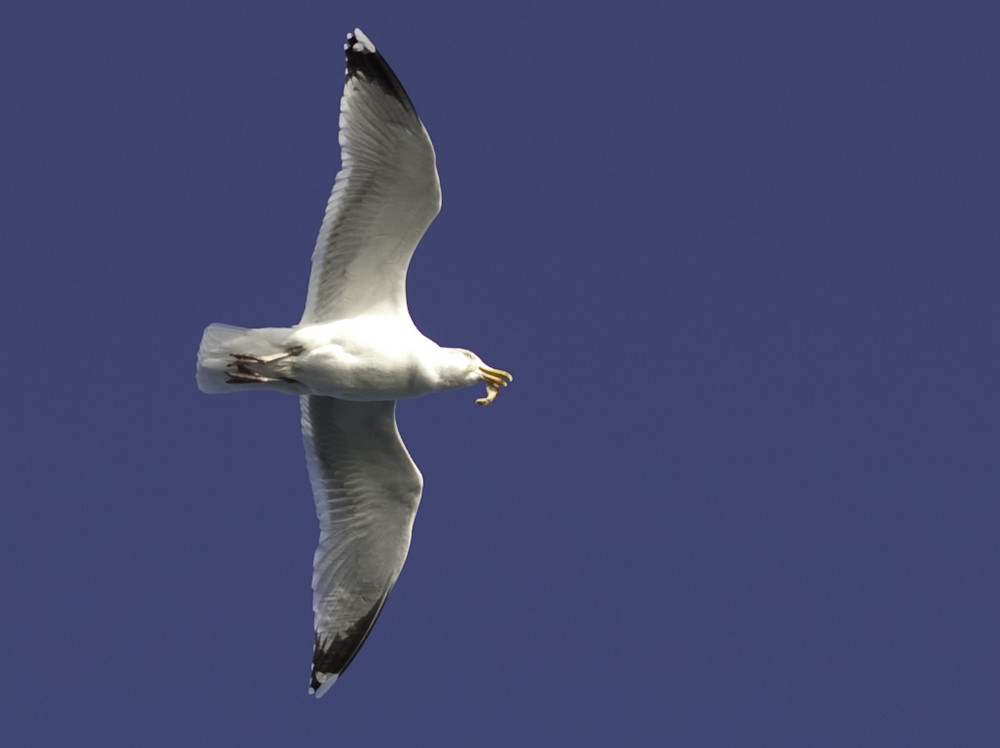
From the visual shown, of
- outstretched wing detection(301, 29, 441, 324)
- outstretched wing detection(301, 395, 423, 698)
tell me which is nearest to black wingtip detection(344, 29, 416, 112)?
outstretched wing detection(301, 29, 441, 324)

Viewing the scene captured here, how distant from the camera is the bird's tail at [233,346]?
12.1 m

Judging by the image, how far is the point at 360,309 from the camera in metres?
12.4

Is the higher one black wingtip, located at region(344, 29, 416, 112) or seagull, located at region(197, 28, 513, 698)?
black wingtip, located at region(344, 29, 416, 112)

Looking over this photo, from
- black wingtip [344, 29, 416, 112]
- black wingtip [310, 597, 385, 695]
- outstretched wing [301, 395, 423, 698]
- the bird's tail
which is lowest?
black wingtip [310, 597, 385, 695]

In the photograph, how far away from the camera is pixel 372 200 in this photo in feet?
39.5

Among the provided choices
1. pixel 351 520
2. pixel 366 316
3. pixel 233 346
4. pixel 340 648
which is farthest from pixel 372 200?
pixel 340 648

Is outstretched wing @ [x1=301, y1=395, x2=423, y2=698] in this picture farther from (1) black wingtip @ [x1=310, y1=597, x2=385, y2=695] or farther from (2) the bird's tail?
(2) the bird's tail

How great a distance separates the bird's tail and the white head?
126 cm

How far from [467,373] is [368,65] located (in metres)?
2.50

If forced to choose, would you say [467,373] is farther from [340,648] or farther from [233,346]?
[340,648]

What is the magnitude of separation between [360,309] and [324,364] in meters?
0.59

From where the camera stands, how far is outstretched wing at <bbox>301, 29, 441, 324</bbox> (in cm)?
1181

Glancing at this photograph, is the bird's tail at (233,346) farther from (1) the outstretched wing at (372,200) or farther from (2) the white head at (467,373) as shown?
(2) the white head at (467,373)

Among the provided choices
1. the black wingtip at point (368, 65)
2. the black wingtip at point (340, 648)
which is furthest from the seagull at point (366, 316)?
the black wingtip at point (340, 648)
